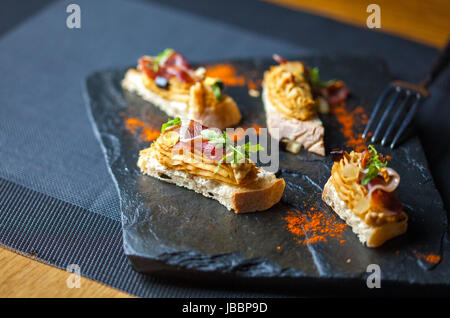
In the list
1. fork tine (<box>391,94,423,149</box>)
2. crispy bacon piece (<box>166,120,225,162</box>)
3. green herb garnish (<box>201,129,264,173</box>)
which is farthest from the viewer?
fork tine (<box>391,94,423,149</box>)

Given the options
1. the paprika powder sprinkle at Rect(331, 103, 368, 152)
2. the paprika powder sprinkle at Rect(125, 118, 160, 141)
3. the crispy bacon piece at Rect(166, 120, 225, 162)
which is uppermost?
the crispy bacon piece at Rect(166, 120, 225, 162)

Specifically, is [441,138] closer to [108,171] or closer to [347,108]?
[347,108]

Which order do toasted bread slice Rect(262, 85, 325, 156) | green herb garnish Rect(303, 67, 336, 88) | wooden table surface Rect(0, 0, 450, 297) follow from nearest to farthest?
1. toasted bread slice Rect(262, 85, 325, 156)
2. green herb garnish Rect(303, 67, 336, 88)
3. wooden table surface Rect(0, 0, 450, 297)

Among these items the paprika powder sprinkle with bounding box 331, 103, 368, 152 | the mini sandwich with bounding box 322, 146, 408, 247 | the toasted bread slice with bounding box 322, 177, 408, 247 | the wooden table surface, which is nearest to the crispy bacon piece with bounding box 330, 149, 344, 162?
the mini sandwich with bounding box 322, 146, 408, 247

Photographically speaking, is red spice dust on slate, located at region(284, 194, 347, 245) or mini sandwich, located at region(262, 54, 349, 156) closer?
red spice dust on slate, located at region(284, 194, 347, 245)

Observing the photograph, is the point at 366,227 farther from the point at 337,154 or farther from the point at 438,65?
the point at 438,65

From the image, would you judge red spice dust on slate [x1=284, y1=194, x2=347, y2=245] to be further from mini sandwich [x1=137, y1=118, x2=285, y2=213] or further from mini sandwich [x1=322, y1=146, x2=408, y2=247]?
mini sandwich [x1=137, y1=118, x2=285, y2=213]

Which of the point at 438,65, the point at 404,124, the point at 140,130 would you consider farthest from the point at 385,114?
the point at 140,130
